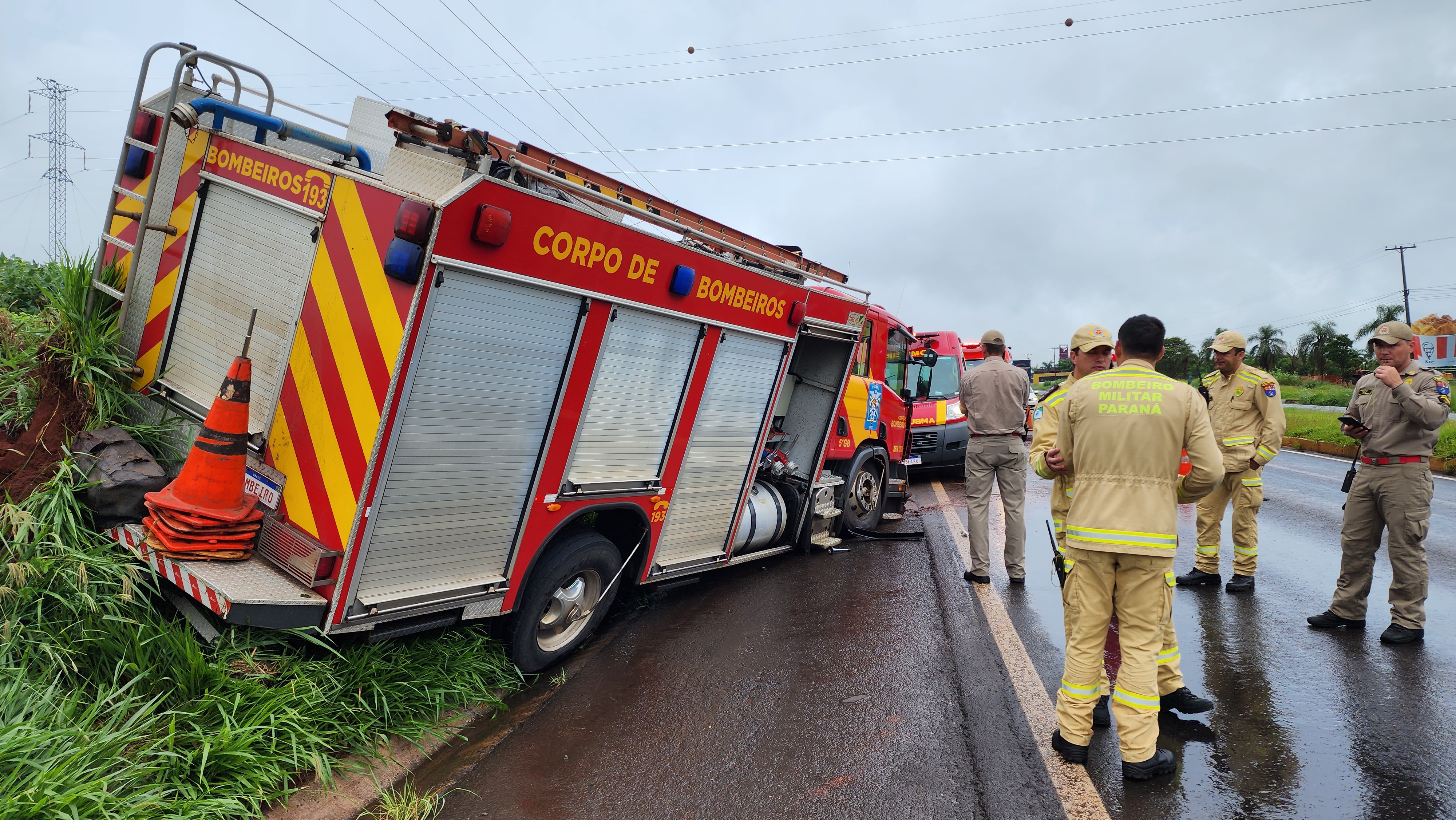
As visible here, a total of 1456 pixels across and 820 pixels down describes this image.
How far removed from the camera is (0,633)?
119 inches

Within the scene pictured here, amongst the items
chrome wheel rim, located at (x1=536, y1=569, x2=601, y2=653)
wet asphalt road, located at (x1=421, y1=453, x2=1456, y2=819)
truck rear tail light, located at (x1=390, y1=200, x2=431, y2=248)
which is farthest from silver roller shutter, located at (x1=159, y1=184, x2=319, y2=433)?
wet asphalt road, located at (x1=421, y1=453, x2=1456, y2=819)

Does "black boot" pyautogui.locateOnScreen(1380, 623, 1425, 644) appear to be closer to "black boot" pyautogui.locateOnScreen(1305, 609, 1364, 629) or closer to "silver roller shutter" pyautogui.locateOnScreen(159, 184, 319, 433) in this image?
"black boot" pyautogui.locateOnScreen(1305, 609, 1364, 629)

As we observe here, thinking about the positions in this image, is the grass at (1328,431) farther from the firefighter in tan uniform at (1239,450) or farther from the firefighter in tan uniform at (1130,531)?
the firefighter in tan uniform at (1130,531)

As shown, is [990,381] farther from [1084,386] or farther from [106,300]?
[106,300]

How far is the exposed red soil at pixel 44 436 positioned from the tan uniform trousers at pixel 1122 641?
4713mm

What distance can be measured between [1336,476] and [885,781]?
45.7 ft

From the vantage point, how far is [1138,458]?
3424mm

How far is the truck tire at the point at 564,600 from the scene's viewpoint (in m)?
4.23

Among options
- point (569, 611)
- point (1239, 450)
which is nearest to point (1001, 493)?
point (1239, 450)

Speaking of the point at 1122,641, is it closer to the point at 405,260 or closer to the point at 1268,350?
the point at 405,260

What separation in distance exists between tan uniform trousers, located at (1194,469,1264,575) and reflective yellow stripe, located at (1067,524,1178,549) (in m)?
3.15

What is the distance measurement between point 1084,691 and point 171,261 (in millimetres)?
4964

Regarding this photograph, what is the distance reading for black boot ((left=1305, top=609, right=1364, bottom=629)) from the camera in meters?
5.13

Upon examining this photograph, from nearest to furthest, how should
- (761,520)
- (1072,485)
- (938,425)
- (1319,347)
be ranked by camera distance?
1. (1072,485)
2. (761,520)
3. (938,425)
4. (1319,347)
